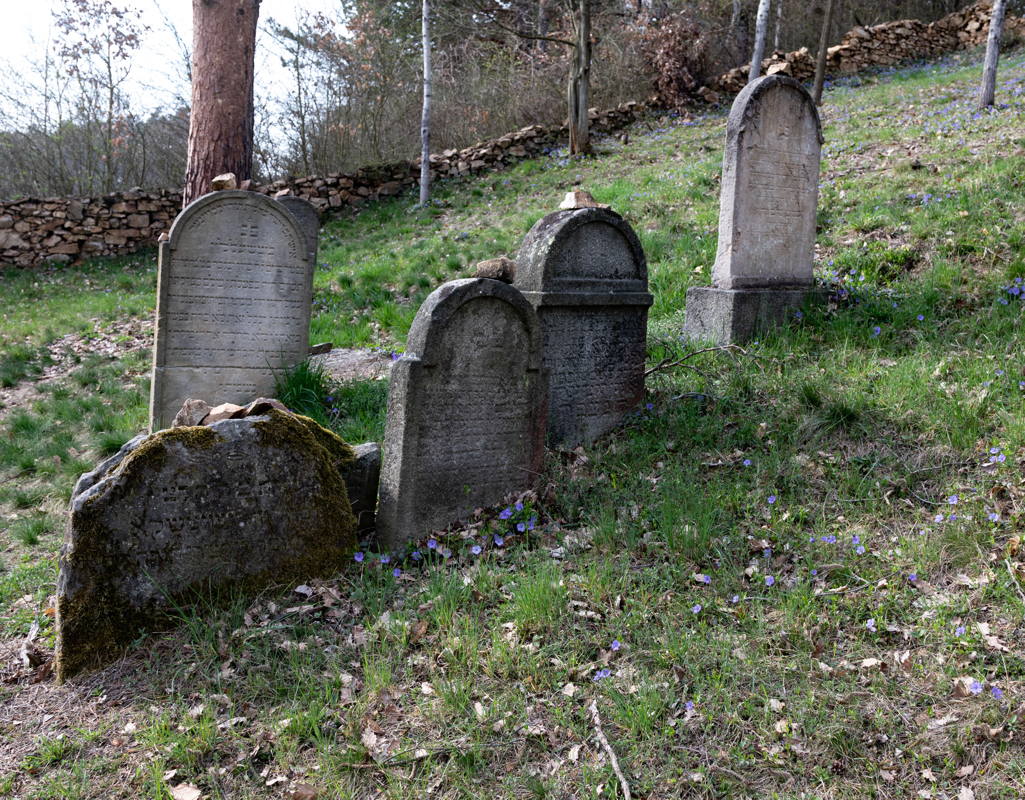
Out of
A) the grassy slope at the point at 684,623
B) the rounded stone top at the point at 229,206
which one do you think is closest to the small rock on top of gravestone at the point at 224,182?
the rounded stone top at the point at 229,206

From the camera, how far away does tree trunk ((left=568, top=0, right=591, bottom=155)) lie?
48.7ft

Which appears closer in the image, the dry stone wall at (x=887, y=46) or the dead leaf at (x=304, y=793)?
the dead leaf at (x=304, y=793)

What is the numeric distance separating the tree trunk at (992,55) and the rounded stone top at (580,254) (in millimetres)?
9856

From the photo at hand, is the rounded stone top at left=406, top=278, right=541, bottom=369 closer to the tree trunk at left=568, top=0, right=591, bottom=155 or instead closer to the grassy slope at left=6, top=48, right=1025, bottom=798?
the grassy slope at left=6, top=48, right=1025, bottom=798

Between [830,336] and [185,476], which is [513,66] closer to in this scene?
[830,336]

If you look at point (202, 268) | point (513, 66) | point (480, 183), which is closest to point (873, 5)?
point (513, 66)

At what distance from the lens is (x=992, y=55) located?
38.1 feet

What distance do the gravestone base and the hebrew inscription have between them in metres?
0.15

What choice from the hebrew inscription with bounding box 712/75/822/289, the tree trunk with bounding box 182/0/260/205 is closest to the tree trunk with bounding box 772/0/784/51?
the tree trunk with bounding box 182/0/260/205

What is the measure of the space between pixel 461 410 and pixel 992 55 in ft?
39.4

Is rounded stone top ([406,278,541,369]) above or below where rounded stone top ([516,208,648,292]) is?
below

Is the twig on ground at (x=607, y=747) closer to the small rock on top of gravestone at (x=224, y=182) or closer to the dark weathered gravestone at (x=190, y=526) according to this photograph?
the dark weathered gravestone at (x=190, y=526)

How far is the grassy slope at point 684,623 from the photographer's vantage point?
260cm

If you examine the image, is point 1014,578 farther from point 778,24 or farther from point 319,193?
point 778,24
